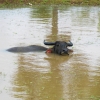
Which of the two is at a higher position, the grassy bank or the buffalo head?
the buffalo head

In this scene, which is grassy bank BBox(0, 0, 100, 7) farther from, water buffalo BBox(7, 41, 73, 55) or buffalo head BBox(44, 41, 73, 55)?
buffalo head BBox(44, 41, 73, 55)

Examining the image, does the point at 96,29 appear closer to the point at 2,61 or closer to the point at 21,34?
the point at 21,34

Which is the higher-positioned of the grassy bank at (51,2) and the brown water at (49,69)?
the brown water at (49,69)

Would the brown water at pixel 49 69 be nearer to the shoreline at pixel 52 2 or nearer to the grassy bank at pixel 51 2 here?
the shoreline at pixel 52 2

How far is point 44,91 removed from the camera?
7383 millimetres

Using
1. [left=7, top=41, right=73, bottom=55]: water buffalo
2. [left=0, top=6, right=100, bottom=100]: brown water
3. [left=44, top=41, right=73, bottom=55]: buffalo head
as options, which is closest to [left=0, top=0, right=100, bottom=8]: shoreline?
[left=0, top=6, right=100, bottom=100]: brown water

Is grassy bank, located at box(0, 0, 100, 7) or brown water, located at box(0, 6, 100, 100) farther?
grassy bank, located at box(0, 0, 100, 7)

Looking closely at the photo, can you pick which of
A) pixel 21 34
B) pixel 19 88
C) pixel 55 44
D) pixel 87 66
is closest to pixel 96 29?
pixel 21 34

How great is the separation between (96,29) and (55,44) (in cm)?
555

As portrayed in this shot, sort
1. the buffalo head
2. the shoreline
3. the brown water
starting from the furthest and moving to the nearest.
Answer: the shoreline < the buffalo head < the brown water

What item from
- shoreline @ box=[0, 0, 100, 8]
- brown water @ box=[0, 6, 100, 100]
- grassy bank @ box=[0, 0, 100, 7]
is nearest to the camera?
brown water @ box=[0, 6, 100, 100]

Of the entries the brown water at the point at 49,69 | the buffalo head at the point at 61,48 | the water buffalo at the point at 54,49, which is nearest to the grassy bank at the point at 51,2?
the brown water at the point at 49,69

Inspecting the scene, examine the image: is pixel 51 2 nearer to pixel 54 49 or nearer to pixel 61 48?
pixel 54 49

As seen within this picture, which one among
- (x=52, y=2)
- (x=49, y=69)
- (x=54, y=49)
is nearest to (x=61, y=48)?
(x=54, y=49)
